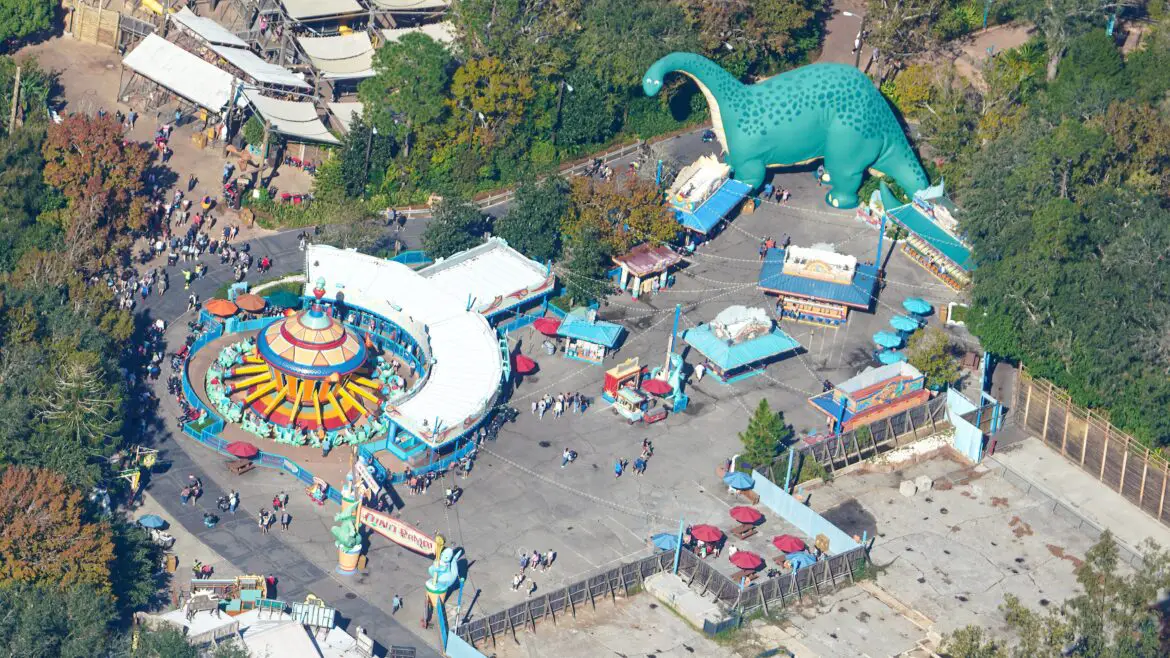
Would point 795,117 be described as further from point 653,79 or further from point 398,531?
point 398,531

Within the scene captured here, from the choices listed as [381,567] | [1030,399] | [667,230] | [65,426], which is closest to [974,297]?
[1030,399]

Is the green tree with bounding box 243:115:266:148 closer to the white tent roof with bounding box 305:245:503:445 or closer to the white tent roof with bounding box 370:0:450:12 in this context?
the white tent roof with bounding box 305:245:503:445

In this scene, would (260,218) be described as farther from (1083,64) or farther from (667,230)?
(1083,64)

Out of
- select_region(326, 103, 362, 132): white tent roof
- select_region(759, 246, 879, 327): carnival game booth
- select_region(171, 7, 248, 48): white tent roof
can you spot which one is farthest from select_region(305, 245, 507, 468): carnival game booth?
select_region(171, 7, 248, 48): white tent roof

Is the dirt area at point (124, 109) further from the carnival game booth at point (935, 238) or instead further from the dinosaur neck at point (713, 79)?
the carnival game booth at point (935, 238)

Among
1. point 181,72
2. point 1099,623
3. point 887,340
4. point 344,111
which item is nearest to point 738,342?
point 887,340
